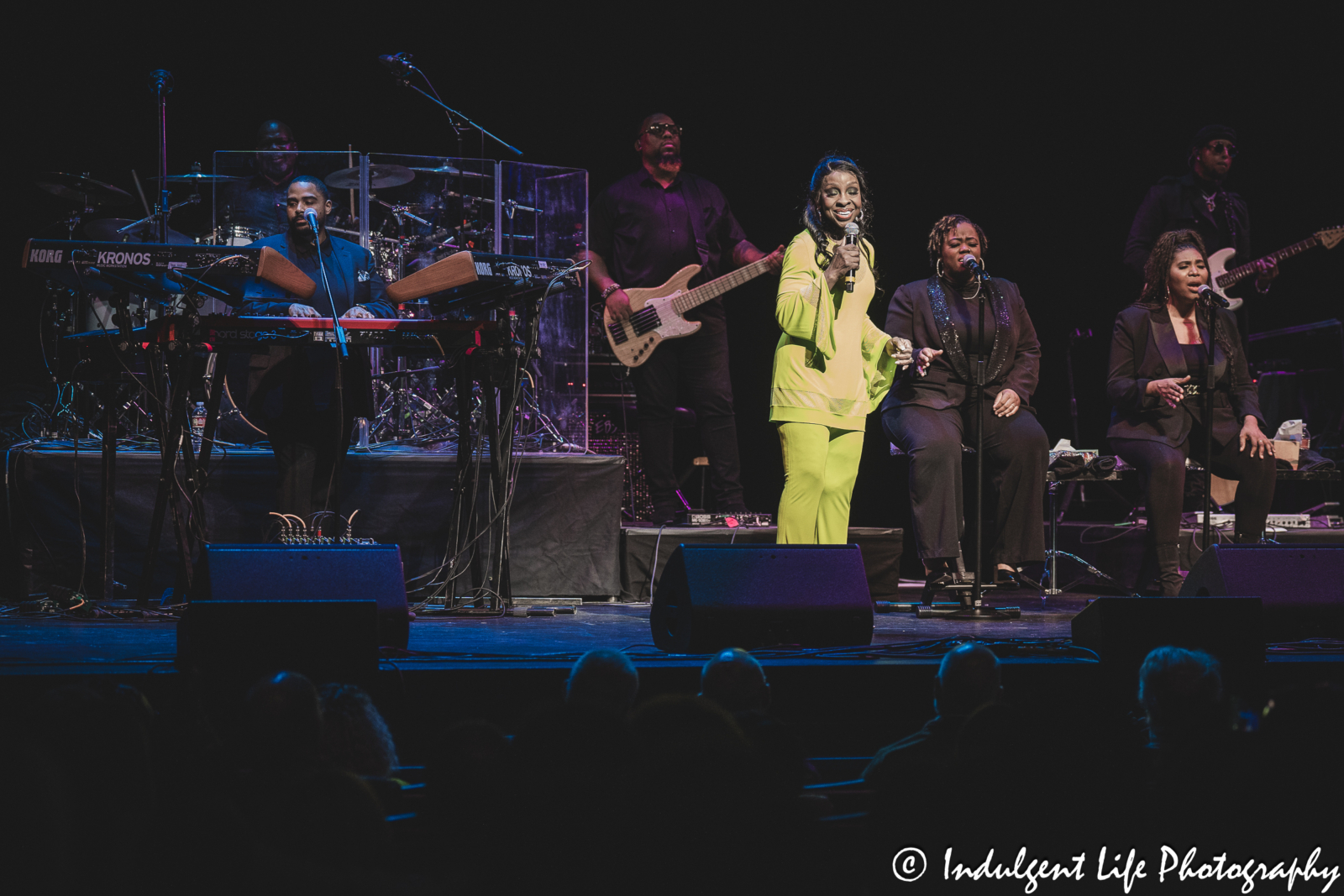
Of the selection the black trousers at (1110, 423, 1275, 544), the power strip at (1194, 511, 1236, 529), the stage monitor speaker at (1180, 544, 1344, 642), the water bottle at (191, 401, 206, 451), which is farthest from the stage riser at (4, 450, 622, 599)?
→ the power strip at (1194, 511, 1236, 529)

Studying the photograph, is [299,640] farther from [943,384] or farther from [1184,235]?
[1184,235]

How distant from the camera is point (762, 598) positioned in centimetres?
406

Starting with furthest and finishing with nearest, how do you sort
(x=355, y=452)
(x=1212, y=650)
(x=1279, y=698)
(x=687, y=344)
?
(x=687, y=344), (x=355, y=452), (x=1212, y=650), (x=1279, y=698)

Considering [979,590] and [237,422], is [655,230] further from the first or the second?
[979,590]

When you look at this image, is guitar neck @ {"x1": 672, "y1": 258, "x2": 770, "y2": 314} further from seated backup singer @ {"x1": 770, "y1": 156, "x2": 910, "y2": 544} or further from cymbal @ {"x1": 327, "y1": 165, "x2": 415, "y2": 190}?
cymbal @ {"x1": 327, "y1": 165, "x2": 415, "y2": 190}

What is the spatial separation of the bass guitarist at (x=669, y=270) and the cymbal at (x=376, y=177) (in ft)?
3.93

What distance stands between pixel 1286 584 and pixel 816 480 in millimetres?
1807

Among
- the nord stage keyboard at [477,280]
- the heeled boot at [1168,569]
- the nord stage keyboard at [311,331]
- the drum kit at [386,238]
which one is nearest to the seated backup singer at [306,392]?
the nord stage keyboard at [311,331]

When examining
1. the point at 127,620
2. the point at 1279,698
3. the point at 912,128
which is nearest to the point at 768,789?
the point at 1279,698

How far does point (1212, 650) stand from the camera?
3.68 m

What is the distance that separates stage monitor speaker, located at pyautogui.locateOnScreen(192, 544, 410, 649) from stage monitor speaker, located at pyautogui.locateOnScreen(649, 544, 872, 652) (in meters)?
0.89

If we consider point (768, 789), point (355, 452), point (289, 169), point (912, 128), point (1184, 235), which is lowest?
point (768, 789)

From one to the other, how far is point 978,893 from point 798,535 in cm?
329

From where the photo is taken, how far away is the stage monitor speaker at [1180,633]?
3693 mm
